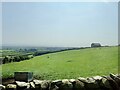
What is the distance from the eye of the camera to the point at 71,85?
15.4ft

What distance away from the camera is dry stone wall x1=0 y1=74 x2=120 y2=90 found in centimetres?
467

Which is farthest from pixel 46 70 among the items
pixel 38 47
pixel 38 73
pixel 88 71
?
pixel 88 71

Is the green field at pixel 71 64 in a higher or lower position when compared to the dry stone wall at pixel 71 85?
higher

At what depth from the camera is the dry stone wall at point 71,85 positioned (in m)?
4.67

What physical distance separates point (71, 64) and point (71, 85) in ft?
2.63

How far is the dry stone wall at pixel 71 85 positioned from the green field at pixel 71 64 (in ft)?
1.14

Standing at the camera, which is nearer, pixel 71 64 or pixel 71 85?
pixel 71 85

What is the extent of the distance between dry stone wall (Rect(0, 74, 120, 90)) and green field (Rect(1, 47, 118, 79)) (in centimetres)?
35

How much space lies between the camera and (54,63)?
5.41m

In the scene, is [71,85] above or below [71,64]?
below

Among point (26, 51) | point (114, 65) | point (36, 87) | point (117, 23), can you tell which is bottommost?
point (36, 87)

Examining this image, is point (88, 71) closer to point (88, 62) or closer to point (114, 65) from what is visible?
point (88, 62)

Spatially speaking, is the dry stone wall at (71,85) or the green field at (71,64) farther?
the green field at (71,64)

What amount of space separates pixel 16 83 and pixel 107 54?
7.51 ft
